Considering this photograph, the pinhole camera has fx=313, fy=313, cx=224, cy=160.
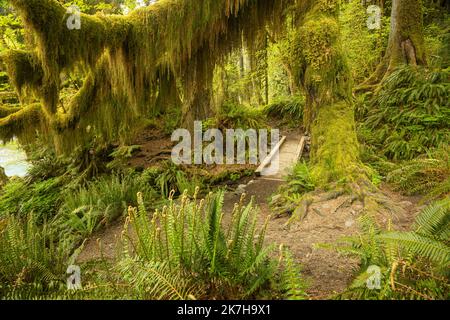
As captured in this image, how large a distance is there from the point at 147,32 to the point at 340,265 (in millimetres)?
4652

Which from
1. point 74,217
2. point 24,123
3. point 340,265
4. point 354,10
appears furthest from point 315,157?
point 354,10

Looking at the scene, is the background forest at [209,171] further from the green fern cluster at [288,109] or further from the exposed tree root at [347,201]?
the green fern cluster at [288,109]

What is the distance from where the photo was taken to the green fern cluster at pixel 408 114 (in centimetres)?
683

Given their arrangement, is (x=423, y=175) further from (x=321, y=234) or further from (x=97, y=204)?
(x=97, y=204)

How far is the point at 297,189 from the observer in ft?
17.7

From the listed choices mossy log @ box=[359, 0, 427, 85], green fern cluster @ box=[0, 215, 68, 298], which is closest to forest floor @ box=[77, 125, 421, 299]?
green fern cluster @ box=[0, 215, 68, 298]

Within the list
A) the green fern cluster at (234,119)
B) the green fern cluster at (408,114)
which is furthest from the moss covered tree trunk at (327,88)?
the green fern cluster at (234,119)

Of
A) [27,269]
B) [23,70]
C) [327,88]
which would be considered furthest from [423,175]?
[23,70]

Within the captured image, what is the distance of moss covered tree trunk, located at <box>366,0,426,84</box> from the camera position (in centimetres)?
894

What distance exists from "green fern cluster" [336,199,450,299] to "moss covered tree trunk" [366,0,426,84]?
7897 millimetres

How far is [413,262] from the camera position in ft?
8.11

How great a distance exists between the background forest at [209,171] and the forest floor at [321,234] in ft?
0.13

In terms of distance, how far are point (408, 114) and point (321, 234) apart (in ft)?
16.6
